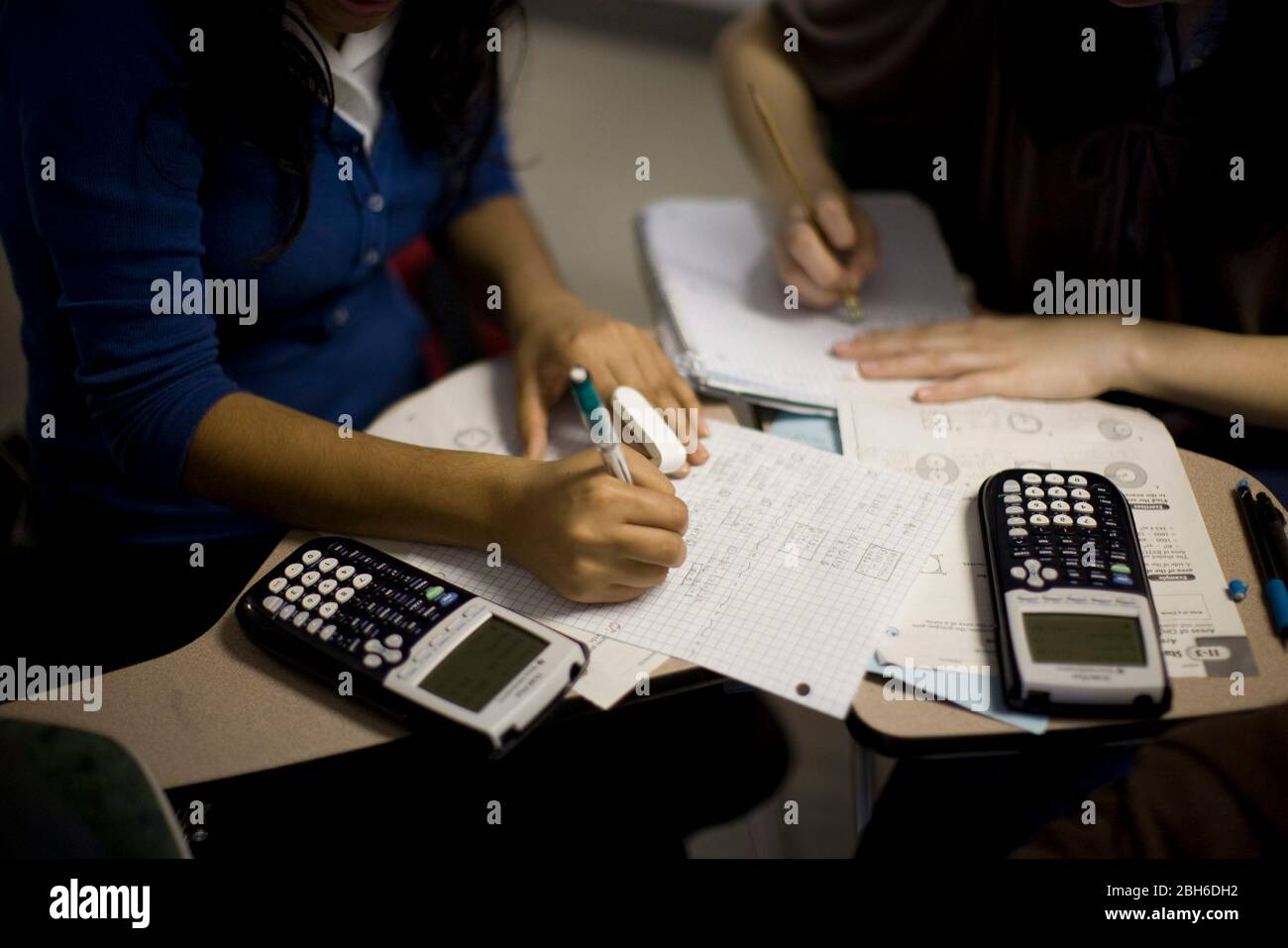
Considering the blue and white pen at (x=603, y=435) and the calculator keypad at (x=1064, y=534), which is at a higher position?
the blue and white pen at (x=603, y=435)

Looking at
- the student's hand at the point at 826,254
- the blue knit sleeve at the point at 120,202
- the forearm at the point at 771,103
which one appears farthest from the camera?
the forearm at the point at 771,103

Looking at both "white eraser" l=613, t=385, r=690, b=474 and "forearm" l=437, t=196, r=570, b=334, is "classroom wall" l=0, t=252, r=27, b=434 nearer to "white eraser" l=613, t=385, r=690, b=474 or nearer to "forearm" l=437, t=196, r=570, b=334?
"forearm" l=437, t=196, r=570, b=334

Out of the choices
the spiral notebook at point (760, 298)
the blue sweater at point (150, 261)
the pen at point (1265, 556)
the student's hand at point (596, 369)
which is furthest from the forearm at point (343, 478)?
the pen at point (1265, 556)

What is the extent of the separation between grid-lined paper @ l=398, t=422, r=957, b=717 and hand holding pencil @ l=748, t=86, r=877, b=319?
0.26 meters

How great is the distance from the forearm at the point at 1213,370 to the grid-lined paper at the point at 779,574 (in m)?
0.26

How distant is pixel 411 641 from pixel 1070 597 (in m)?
0.49

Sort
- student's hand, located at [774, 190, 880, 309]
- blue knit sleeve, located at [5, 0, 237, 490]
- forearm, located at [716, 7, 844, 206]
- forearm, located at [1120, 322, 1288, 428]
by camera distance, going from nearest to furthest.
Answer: blue knit sleeve, located at [5, 0, 237, 490]
forearm, located at [1120, 322, 1288, 428]
student's hand, located at [774, 190, 880, 309]
forearm, located at [716, 7, 844, 206]

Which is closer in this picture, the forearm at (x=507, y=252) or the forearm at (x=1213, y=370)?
the forearm at (x=1213, y=370)

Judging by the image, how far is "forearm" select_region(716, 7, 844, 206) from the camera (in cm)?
124

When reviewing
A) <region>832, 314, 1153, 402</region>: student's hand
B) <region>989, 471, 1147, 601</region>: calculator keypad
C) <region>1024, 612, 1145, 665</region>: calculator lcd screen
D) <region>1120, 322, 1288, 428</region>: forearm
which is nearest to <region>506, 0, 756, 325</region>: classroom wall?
<region>832, 314, 1153, 402</region>: student's hand

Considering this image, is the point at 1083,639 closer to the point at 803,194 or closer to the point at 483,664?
the point at 483,664

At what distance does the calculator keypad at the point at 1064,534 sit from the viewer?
2.47 ft

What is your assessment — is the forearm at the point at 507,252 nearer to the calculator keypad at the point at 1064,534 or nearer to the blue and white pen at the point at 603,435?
the blue and white pen at the point at 603,435

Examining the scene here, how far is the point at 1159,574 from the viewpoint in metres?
0.80
